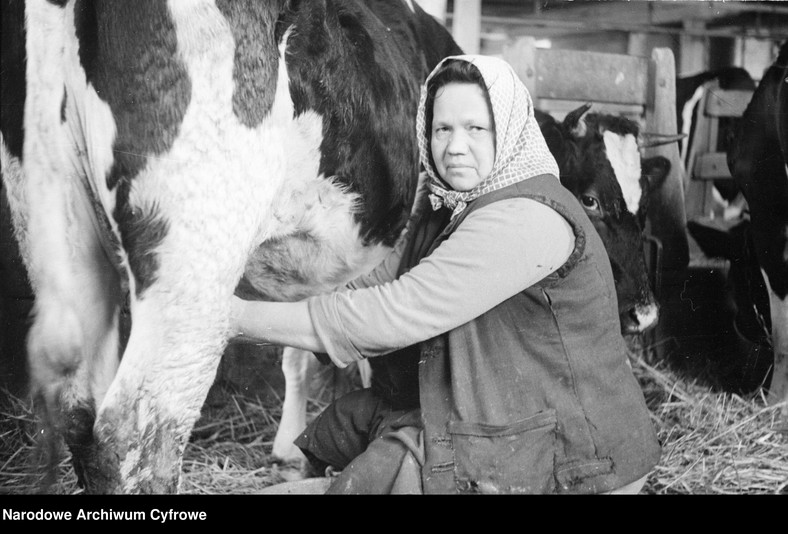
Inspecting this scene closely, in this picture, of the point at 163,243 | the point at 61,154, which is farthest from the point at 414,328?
the point at 61,154

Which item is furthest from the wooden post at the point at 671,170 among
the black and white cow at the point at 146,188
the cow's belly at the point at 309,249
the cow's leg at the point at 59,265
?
the cow's leg at the point at 59,265

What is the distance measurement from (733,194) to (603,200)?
969 millimetres

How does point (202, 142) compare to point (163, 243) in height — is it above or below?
above

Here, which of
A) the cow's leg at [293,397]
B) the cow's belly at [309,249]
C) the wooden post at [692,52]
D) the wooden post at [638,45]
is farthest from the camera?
the wooden post at [638,45]

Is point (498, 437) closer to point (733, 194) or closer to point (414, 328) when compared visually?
point (414, 328)

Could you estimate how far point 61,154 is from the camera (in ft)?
5.93

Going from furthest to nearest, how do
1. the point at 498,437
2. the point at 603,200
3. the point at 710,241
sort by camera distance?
the point at 710,241 < the point at 603,200 < the point at 498,437

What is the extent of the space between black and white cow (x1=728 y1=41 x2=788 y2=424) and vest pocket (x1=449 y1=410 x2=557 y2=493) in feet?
4.74

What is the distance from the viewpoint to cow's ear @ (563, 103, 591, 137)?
279 centimetres

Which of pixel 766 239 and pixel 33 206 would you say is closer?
pixel 33 206

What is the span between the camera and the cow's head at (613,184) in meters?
2.70

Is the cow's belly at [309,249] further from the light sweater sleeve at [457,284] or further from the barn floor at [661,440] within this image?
the barn floor at [661,440]

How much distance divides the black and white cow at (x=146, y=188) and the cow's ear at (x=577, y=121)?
3.68 ft

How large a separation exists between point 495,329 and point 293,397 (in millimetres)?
1143
